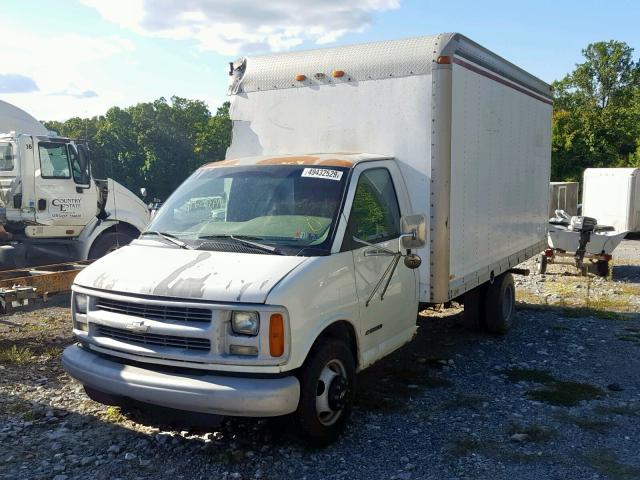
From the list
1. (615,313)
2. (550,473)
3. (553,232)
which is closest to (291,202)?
(550,473)

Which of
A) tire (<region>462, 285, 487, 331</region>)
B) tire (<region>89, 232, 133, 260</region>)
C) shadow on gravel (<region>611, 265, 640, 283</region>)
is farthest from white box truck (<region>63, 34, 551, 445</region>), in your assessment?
shadow on gravel (<region>611, 265, 640, 283</region>)

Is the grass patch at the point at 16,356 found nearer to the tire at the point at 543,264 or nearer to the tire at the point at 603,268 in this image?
the tire at the point at 543,264

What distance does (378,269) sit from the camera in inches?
205

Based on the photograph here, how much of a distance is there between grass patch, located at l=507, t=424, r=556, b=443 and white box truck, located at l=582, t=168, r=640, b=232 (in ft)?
49.1

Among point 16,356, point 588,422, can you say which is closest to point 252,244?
point 588,422

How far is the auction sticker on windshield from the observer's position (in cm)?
516

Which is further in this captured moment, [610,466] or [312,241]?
[312,241]

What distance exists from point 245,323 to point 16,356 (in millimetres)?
4054

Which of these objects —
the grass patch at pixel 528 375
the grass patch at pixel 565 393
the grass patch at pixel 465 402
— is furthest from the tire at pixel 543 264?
the grass patch at pixel 465 402

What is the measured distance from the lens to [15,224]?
415 inches

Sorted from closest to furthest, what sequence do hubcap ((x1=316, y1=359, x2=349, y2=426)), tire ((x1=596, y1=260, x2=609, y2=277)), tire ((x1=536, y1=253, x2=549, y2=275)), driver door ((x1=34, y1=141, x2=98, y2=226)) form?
hubcap ((x1=316, y1=359, x2=349, y2=426)) → driver door ((x1=34, y1=141, x2=98, y2=226)) → tire ((x1=596, y1=260, x2=609, y2=277)) → tire ((x1=536, y1=253, x2=549, y2=275))

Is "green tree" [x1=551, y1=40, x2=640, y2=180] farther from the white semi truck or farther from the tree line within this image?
the white semi truck

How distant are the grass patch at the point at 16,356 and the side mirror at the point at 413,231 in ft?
14.7

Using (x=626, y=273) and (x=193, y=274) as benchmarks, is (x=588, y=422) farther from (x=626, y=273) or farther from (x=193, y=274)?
(x=626, y=273)
